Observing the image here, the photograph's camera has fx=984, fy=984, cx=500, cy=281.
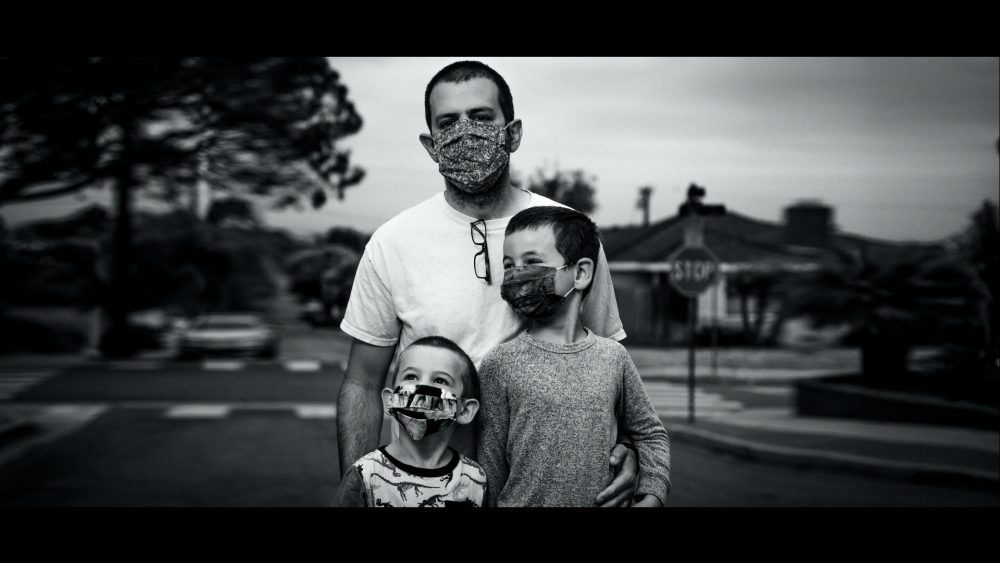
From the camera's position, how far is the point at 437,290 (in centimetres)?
247

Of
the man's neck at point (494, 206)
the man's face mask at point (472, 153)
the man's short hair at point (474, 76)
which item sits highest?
the man's short hair at point (474, 76)

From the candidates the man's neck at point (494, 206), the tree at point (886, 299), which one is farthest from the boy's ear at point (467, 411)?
the tree at point (886, 299)

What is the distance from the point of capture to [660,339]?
31094 mm

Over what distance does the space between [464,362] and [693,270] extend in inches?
421

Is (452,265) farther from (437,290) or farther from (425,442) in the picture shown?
(425,442)

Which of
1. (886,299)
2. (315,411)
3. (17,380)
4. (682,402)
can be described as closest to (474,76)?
(886,299)

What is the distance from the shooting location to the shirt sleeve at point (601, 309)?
8.45 ft

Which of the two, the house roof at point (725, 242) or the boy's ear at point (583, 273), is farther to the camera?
the house roof at point (725, 242)

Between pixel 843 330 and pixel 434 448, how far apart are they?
40.0ft

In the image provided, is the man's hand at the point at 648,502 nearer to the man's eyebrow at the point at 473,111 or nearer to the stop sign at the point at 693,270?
the man's eyebrow at the point at 473,111

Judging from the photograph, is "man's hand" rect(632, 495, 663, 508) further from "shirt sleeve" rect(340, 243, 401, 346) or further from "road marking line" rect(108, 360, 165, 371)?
"road marking line" rect(108, 360, 165, 371)

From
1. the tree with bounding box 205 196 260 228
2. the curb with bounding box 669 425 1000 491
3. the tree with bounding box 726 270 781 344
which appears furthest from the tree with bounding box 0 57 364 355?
the tree with bounding box 726 270 781 344

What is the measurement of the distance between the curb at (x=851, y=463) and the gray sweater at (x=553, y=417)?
7.31m
